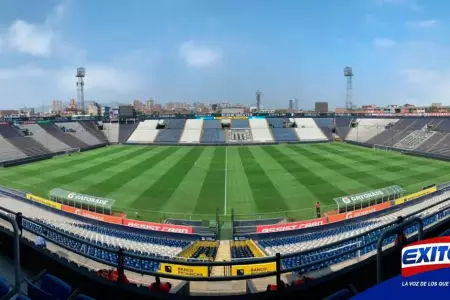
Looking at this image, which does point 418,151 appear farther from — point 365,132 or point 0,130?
point 0,130

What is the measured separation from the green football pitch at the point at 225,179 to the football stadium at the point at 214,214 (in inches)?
5.9

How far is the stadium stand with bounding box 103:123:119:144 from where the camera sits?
233ft

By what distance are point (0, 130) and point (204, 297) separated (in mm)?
59983

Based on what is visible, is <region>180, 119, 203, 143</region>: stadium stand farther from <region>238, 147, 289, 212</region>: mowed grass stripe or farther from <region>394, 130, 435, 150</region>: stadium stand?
<region>394, 130, 435, 150</region>: stadium stand

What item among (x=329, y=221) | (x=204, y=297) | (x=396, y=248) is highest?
(x=396, y=248)

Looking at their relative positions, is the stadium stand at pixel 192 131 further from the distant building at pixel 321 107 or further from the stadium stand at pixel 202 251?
the stadium stand at pixel 202 251

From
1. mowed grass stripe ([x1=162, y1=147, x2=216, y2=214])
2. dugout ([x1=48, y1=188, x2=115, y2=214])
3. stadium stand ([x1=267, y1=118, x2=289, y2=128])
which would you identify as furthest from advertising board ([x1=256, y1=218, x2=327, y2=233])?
stadium stand ([x1=267, y1=118, x2=289, y2=128])

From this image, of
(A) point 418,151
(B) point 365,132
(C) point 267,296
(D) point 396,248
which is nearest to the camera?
(C) point 267,296

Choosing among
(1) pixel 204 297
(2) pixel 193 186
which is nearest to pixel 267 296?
(1) pixel 204 297

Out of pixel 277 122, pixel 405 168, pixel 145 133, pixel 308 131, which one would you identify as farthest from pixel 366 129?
pixel 145 133

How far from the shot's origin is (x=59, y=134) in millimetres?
61750

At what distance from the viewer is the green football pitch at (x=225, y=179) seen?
78.2ft

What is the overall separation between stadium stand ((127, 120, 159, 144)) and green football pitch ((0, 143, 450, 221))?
67.0 feet

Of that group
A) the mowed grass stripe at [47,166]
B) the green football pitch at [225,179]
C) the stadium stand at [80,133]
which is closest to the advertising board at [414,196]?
the green football pitch at [225,179]
